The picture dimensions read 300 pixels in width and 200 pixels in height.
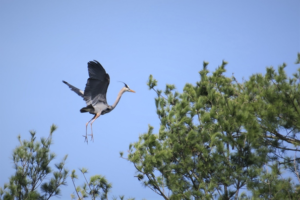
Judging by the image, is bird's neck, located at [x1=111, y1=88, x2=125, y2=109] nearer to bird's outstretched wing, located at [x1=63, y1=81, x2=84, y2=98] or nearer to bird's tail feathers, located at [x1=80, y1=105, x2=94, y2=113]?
bird's tail feathers, located at [x1=80, y1=105, x2=94, y2=113]

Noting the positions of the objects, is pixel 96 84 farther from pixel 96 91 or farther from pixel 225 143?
pixel 225 143

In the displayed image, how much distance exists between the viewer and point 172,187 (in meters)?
4.72

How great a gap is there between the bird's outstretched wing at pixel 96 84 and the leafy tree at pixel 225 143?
63.2 inches

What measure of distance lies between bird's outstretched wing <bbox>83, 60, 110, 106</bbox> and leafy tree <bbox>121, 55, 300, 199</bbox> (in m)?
1.60

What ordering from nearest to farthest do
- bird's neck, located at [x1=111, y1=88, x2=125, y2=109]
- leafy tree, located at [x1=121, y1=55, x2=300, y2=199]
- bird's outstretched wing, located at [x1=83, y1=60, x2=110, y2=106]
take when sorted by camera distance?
1. leafy tree, located at [x1=121, y1=55, x2=300, y2=199]
2. bird's outstretched wing, located at [x1=83, y1=60, x2=110, y2=106]
3. bird's neck, located at [x1=111, y1=88, x2=125, y2=109]

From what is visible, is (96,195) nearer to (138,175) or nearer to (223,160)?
(138,175)

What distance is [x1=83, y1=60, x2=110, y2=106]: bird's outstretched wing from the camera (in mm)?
6437

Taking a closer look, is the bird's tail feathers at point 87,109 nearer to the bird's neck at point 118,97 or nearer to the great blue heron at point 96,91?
the great blue heron at point 96,91

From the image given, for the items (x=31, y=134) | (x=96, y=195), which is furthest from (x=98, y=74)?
(x=96, y=195)

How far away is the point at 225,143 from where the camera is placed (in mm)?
4516

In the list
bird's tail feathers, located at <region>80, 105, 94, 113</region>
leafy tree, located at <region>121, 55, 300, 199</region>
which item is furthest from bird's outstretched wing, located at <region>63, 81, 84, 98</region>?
leafy tree, located at <region>121, 55, 300, 199</region>

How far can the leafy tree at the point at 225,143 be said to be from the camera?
13.8ft

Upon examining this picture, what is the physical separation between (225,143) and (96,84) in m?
2.98

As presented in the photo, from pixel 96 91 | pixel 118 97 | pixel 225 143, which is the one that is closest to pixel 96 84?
pixel 96 91
